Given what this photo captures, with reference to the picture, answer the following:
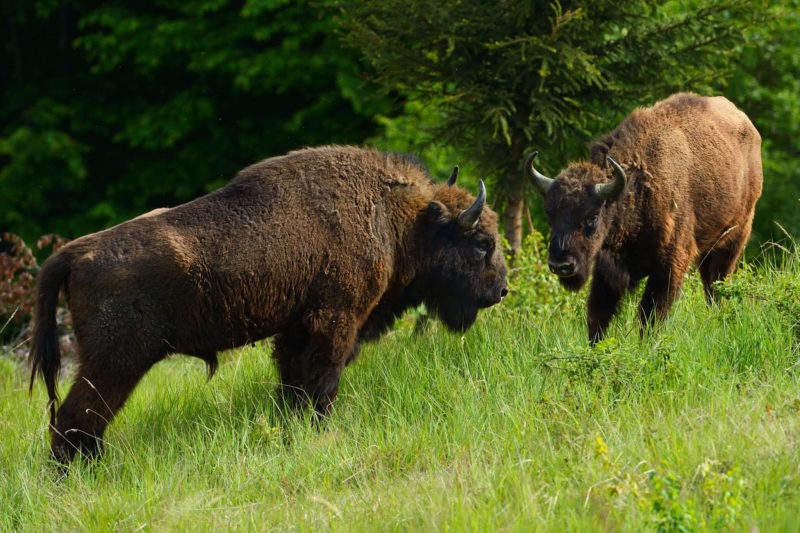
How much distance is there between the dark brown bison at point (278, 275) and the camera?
5.41m

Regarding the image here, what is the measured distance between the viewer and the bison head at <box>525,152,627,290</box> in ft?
21.2

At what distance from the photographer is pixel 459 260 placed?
6.71 metres

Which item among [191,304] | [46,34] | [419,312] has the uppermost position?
[46,34]

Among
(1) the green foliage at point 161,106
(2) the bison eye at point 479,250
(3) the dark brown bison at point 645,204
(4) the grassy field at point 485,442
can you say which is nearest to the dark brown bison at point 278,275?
(2) the bison eye at point 479,250

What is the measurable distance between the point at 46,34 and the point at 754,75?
13.8 meters

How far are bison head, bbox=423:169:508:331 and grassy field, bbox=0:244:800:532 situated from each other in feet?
0.87

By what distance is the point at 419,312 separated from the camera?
25.0ft

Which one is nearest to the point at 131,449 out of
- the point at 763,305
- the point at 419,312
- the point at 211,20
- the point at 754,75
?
the point at 419,312

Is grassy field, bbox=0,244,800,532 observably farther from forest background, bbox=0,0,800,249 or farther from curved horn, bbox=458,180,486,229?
forest background, bbox=0,0,800,249

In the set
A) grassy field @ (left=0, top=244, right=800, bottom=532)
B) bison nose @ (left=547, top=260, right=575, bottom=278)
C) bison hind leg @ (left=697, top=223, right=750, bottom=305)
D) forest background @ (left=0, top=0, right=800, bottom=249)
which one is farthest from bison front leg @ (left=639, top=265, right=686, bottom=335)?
forest background @ (left=0, top=0, right=800, bottom=249)

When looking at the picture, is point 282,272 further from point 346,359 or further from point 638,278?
point 638,278

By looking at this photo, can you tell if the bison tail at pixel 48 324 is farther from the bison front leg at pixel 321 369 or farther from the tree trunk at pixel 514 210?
the tree trunk at pixel 514 210

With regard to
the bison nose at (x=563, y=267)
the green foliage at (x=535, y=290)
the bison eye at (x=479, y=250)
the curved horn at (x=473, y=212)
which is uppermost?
the curved horn at (x=473, y=212)

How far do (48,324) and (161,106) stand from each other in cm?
1110
